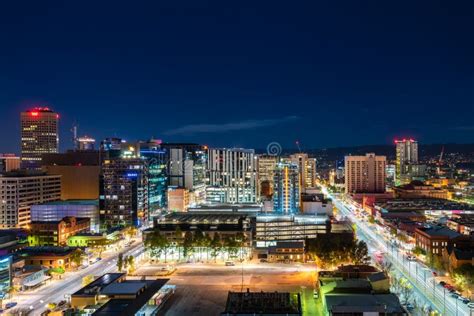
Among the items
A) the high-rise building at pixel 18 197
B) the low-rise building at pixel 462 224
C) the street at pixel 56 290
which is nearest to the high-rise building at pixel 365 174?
the low-rise building at pixel 462 224

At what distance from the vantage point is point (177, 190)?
198 ft

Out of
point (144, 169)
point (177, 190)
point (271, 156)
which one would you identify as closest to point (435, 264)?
point (144, 169)

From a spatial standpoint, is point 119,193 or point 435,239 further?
point 119,193

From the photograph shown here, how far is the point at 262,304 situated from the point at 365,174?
215ft

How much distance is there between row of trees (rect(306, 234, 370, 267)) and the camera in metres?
30.5

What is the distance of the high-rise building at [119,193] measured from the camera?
48156mm

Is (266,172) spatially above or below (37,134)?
below

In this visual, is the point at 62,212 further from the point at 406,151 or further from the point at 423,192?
the point at 406,151

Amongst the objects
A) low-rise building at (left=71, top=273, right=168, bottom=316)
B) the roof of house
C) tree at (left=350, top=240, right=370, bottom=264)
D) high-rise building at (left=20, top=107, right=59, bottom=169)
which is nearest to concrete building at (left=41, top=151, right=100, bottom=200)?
high-rise building at (left=20, top=107, right=59, bottom=169)

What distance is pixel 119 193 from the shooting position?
159 ft

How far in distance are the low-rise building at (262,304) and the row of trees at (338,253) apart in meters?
8.55

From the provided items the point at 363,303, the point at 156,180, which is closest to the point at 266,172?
the point at 156,180

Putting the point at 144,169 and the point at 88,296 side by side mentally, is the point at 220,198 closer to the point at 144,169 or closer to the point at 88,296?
the point at 144,169

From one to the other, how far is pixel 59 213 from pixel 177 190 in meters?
16.0
